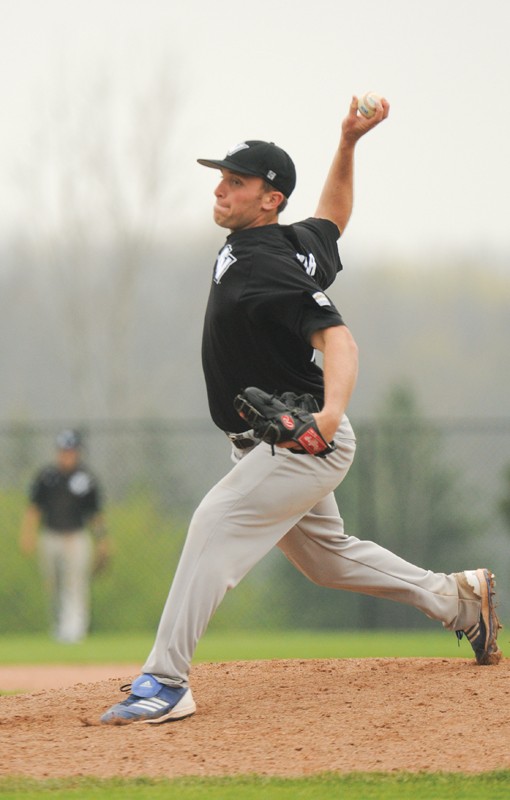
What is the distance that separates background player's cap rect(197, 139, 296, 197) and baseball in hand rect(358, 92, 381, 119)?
0.60 meters

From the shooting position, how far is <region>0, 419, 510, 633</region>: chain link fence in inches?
661

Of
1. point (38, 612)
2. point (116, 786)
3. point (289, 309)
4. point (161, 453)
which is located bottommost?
point (38, 612)

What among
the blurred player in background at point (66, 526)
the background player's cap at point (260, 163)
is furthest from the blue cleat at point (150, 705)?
the blurred player in background at point (66, 526)

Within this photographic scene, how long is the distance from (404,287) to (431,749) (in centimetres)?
4349

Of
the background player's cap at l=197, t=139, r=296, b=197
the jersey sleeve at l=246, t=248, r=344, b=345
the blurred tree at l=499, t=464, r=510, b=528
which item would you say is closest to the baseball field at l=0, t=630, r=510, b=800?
the jersey sleeve at l=246, t=248, r=344, b=345

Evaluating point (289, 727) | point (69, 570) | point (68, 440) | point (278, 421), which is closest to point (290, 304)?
point (278, 421)

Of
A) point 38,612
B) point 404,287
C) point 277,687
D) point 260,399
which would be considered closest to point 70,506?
point 38,612

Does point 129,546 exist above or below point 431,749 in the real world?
below

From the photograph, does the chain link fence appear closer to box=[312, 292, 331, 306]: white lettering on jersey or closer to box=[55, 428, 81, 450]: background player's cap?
box=[55, 428, 81, 450]: background player's cap

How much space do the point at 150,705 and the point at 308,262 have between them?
185 cm

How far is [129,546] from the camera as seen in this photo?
17.8 m

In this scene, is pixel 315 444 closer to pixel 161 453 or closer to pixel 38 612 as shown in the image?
pixel 38 612

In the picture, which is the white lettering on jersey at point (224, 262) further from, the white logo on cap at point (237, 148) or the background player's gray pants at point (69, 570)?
the background player's gray pants at point (69, 570)

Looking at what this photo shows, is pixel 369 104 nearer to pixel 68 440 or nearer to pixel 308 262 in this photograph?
pixel 308 262
